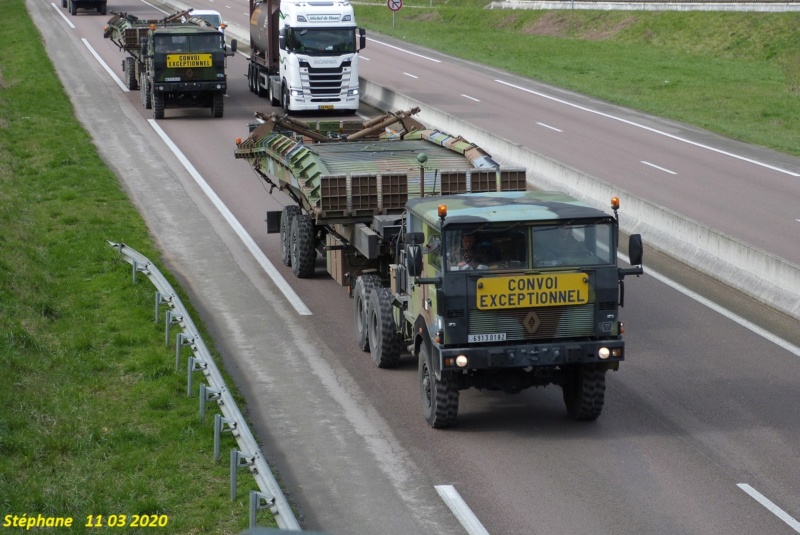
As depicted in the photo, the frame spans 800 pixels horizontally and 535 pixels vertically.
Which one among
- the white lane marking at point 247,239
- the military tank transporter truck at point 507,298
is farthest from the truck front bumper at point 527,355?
the white lane marking at point 247,239

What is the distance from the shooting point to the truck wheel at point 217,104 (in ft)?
122

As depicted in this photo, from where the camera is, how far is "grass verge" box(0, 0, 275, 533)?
36.3 ft

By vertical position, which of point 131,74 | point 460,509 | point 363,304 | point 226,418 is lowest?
point 460,509

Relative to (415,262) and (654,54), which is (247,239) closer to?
(415,262)

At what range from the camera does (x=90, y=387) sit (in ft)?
47.3

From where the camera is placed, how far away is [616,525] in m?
11.1

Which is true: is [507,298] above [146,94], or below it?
below

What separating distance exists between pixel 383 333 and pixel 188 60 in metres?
23.1

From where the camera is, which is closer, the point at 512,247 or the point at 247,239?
the point at 512,247

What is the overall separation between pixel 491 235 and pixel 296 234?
756 centimetres

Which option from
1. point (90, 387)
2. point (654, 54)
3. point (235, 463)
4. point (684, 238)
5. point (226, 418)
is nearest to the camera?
point (235, 463)

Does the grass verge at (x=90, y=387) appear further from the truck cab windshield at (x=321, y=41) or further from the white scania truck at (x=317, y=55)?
the truck cab windshield at (x=321, y=41)

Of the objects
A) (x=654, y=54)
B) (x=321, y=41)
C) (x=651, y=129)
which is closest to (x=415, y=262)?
(x=321, y=41)

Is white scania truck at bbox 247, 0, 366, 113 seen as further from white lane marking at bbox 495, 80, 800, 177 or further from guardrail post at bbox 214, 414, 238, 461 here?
guardrail post at bbox 214, 414, 238, 461
